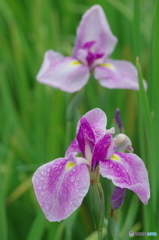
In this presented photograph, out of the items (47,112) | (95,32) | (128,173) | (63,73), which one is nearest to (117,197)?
(128,173)

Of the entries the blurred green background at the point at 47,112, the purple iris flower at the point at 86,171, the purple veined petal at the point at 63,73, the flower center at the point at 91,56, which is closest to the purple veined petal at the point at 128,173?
the purple iris flower at the point at 86,171

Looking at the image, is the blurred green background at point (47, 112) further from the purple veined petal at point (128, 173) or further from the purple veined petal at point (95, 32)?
the purple veined petal at point (128, 173)

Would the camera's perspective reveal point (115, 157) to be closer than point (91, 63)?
Yes

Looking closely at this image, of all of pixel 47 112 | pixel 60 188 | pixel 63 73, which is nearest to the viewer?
pixel 60 188

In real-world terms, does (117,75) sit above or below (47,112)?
above

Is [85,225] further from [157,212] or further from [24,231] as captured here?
[157,212]

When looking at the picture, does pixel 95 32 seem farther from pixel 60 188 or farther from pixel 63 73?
pixel 60 188

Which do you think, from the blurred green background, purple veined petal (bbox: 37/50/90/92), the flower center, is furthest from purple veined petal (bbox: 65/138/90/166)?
the flower center
